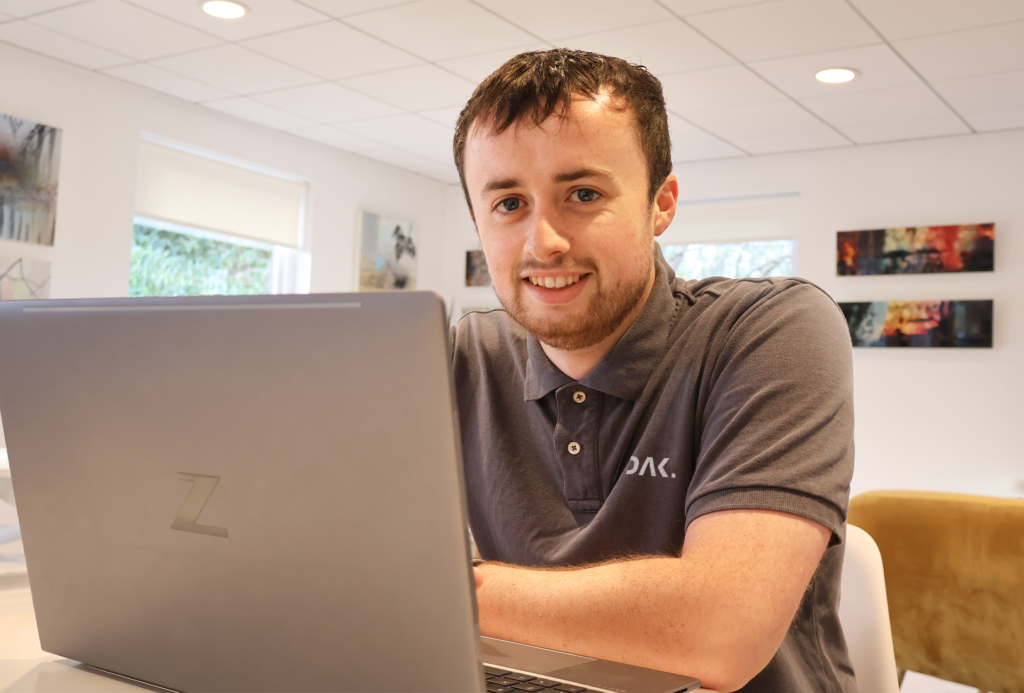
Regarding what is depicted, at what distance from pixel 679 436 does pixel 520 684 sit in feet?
1.47

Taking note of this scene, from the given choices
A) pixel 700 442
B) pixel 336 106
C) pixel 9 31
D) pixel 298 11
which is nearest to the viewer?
pixel 700 442

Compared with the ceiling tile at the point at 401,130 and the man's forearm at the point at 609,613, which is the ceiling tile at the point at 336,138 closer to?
the ceiling tile at the point at 401,130

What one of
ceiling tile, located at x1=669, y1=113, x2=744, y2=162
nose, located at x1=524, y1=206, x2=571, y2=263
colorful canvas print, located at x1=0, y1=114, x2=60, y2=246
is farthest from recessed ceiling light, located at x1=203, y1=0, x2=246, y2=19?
nose, located at x1=524, y1=206, x2=571, y2=263

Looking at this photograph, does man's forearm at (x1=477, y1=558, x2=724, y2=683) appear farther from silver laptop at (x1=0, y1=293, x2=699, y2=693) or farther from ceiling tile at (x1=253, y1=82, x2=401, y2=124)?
ceiling tile at (x1=253, y1=82, x2=401, y2=124)

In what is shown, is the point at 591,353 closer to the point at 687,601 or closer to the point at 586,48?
the point at 687,601

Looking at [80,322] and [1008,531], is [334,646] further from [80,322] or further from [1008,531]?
[1008,531]

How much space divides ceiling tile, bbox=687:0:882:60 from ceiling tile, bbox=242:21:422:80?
1418mm

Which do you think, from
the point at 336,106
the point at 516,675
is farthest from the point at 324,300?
the point at 336,106

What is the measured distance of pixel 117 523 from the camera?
0.69 m

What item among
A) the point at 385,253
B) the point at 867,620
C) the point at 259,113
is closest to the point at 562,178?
the point at 867,620

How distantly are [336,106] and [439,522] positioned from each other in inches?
189

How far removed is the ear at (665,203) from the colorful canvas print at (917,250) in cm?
456

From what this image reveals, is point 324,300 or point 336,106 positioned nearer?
point 324,300

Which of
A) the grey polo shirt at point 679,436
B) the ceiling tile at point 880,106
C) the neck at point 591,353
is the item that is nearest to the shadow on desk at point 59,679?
the grey polo shirt at point 679,436
